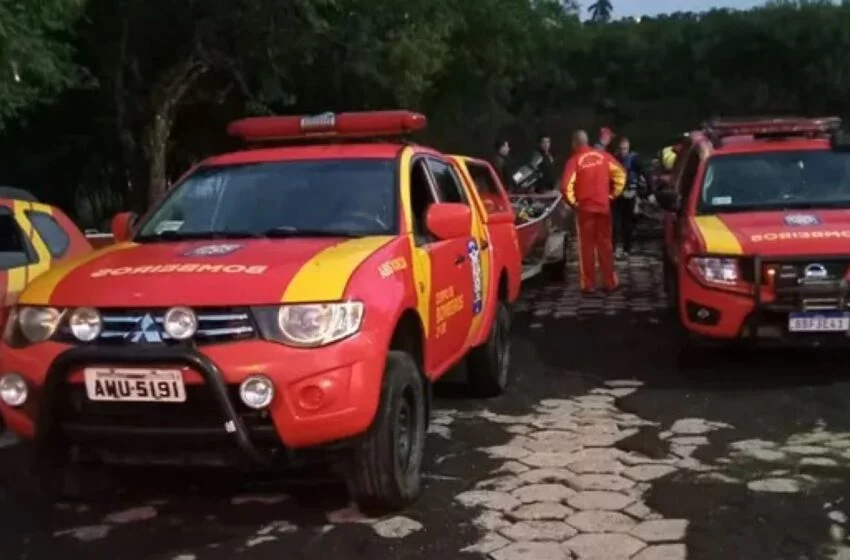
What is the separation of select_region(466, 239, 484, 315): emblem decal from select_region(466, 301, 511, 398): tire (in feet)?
1.60

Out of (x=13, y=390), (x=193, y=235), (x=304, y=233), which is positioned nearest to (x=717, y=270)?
(x=304, y=233)

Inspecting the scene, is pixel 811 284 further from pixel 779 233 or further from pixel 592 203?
pixel 592 203

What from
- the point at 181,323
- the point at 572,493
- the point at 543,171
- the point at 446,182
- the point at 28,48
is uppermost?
the point at 28,48

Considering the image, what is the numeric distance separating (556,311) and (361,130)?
5.88m

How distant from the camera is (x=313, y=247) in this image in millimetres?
6547

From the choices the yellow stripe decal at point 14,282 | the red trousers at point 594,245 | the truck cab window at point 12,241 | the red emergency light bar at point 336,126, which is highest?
the red emergency light bar at point 336,126

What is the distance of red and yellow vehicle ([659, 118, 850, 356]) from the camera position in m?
9.23

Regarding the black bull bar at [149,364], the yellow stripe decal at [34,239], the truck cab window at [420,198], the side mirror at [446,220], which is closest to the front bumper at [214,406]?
the black bull bar at [149,364]

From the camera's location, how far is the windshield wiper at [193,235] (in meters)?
7.00

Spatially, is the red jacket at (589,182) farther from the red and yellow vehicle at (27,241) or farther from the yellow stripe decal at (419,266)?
the yellow stripe decal at (419,266)

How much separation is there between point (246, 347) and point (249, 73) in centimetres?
1454

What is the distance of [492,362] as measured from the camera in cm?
911

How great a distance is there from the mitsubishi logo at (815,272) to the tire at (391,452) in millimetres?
3701

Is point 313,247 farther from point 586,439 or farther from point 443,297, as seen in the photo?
point 586,439
